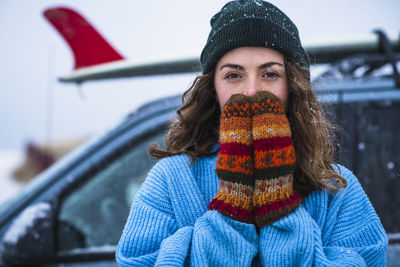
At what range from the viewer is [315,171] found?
129 cm

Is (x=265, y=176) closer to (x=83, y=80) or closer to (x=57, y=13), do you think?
(x=83, y=80)

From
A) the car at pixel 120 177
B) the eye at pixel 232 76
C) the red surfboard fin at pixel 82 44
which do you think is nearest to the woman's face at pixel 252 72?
the eye at pixel 232 76

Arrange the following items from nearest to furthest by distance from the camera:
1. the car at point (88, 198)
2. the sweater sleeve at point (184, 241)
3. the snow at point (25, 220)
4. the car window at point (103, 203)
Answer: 1. the sweater sleeve at point (184, 241)
2. the snow at point (25, 220)
3. the car at point (88, 198)
4. the car window at point (103, 203)

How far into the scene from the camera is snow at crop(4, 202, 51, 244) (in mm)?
1756

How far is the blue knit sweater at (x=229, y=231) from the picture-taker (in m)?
1.12

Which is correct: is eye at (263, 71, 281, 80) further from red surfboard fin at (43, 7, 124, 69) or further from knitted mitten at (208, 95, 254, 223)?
red surfboard fin at (43, 7, 124, 69)

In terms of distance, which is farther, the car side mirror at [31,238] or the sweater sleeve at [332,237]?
the car side mirror at [31,238]

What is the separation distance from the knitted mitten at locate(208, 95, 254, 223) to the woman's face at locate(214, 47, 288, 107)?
0.08 metres

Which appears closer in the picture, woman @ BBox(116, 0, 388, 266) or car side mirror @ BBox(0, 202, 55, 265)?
woman @ BBox(116, 0, 388, 266)

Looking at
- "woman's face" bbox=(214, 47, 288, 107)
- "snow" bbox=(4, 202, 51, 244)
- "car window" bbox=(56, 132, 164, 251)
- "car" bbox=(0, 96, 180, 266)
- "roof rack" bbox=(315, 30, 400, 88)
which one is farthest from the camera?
"roof rack" bbox=(315, 30, 400, 88)

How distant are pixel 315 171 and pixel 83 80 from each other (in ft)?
6.82

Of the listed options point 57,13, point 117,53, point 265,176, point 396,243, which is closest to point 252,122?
point 265,176

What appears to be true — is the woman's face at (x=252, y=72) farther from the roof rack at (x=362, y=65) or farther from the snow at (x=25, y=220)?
the snow at (x=25, y=220)

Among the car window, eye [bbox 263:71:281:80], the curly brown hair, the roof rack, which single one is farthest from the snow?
the roof rack
